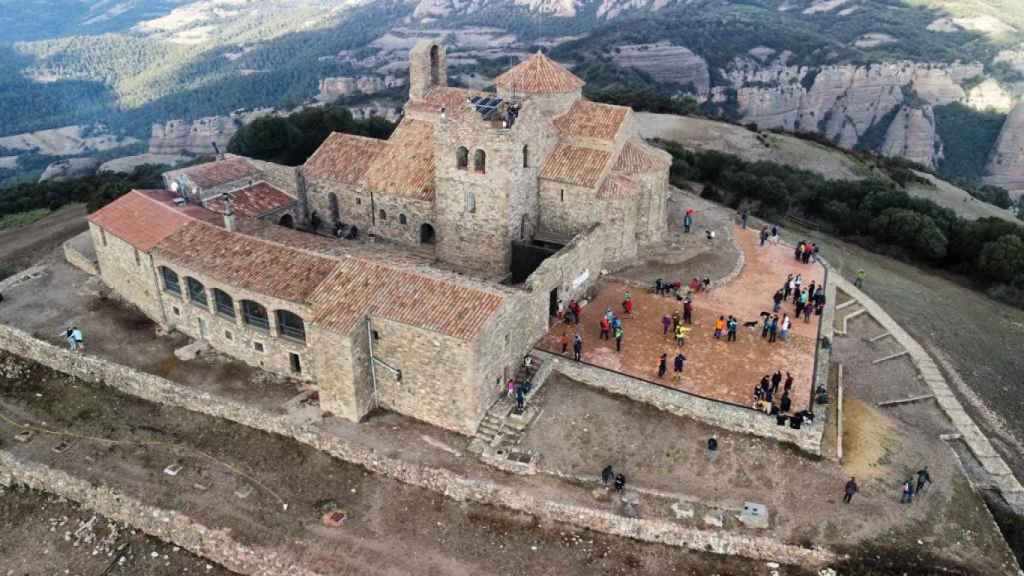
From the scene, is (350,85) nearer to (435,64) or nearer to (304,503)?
(435,64)

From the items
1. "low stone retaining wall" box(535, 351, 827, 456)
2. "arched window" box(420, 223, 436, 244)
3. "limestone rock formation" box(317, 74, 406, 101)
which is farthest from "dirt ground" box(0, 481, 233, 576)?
"limestone rock formation" box(317, 74, 406, 101)

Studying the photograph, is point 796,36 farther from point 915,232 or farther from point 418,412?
point 418,412

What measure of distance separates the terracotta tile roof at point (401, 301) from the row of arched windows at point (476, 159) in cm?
765

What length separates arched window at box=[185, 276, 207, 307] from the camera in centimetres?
2827

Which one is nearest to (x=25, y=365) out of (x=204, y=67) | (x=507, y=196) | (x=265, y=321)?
(x=265, y=321)

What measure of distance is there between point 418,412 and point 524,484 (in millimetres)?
4657

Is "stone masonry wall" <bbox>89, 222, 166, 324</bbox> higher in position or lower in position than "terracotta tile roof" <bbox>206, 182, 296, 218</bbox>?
lower

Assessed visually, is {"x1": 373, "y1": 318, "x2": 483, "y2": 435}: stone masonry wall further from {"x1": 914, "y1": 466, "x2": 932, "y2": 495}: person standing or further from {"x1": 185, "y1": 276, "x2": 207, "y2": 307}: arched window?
{"x1": 914, "y1": 466, "x2": 932, "y2": 495}: person standing

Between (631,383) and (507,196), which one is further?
(507,196)

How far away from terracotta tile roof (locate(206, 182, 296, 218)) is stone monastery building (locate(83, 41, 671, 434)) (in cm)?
10

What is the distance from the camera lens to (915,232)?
1699 inches

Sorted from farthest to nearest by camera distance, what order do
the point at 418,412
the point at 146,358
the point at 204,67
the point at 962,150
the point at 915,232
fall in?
1. the point at 204,67
2. the point at 962,150
3. the point at 915,232
4. the point at 146,358
5. the point at 418,412

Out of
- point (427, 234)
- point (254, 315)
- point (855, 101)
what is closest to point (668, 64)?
point (855, 101)

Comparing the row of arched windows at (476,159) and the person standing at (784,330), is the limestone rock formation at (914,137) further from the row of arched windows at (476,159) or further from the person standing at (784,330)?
the row of arched windows at (476,159)
